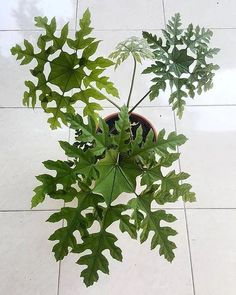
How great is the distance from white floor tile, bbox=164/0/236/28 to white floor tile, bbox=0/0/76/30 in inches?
22.6

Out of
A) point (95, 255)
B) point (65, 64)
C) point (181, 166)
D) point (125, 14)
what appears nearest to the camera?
point (95, 255)

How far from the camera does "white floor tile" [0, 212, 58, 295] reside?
1348 mm

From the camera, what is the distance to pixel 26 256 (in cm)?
140

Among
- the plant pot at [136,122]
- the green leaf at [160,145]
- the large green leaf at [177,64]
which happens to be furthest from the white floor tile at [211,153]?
the green leaf at [160,145]

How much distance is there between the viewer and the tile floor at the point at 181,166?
1357 millimetres

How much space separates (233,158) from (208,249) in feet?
1.44

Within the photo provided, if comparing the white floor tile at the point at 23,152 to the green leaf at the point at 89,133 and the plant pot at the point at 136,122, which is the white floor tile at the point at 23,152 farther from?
the green leaf at the point at 89,133

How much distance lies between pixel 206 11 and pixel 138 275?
1519 millimetres

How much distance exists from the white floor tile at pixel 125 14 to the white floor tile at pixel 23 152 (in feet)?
2.26

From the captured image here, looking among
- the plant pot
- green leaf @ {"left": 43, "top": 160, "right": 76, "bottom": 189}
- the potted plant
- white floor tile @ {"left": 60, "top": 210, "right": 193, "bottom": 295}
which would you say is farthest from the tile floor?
green leaf @ {"left": 43, "top": 160, "right": 76, "bottom": 189}

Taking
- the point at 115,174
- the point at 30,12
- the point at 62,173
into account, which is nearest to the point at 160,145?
the point at 115,174

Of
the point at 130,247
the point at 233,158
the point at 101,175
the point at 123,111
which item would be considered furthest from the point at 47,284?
the point at 233,158

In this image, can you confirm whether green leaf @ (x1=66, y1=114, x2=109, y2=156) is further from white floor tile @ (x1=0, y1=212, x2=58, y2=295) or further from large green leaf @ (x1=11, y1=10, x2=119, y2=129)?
white floor tile @ (x1=0, y1=212, x2=58, y2=295)

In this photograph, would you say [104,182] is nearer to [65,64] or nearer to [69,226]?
[69,226]
